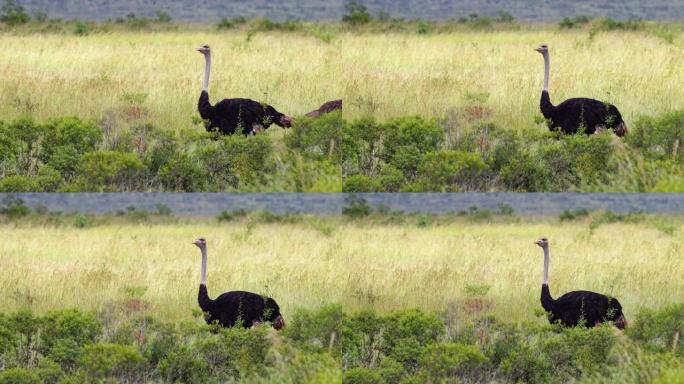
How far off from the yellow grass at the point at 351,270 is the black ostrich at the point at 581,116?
2.05 metres

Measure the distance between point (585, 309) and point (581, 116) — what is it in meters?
2.46

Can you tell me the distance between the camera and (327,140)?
17547 millimetres

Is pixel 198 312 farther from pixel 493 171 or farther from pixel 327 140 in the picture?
pixel 493 171

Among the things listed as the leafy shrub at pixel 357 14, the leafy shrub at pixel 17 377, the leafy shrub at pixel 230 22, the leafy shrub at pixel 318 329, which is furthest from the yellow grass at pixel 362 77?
the leafy shrub at pixel 230 22

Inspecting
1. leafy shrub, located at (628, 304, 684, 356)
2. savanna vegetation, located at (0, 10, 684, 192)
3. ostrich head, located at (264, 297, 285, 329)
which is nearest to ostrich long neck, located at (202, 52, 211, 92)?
savanna vegetation, located at (0, 10, 684, 192)

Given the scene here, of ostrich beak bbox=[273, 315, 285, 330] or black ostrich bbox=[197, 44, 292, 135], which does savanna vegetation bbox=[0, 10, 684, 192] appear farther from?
ostrich beak bbox=[273, 315, 285, 330]

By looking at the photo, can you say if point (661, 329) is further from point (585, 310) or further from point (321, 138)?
point (321, 138)

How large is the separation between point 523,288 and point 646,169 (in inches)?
85.6

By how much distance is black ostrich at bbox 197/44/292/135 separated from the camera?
18203 millimetres

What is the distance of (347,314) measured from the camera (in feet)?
53.0

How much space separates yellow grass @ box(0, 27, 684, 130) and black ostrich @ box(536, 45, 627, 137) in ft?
1.75

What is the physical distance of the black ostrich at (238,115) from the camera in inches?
717

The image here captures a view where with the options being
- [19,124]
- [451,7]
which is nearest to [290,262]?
[19,124]

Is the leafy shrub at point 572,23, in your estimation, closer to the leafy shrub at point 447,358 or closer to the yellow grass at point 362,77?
the yellow grass at point 362,77
